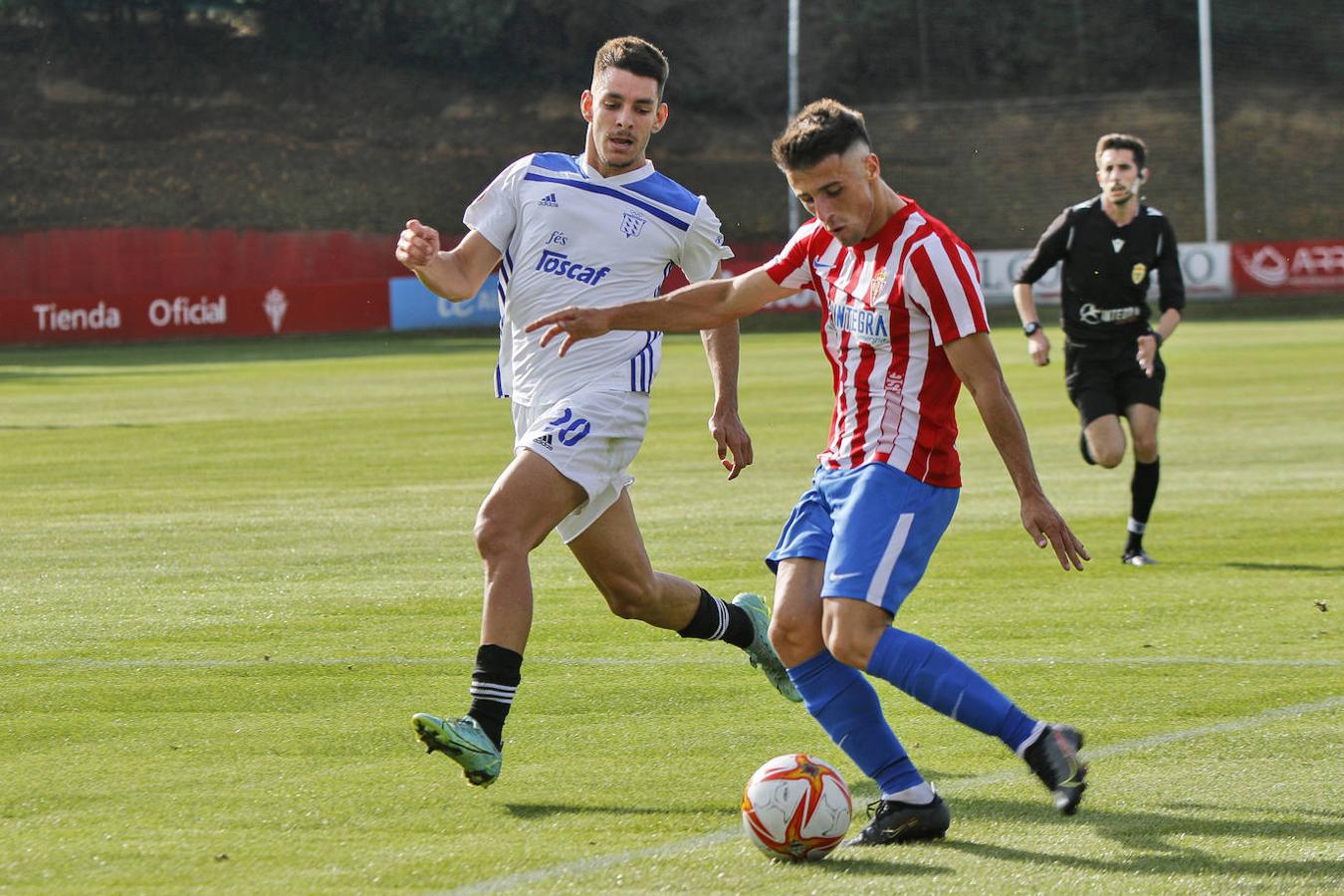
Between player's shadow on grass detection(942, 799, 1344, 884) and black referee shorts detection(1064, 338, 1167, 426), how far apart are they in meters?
6.14

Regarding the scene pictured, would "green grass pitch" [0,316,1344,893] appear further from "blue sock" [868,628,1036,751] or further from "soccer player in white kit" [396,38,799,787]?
"soccer player in white kit" [396,38,799,787]

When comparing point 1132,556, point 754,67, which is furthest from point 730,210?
point 1132,556

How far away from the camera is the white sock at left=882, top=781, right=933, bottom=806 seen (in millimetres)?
5059

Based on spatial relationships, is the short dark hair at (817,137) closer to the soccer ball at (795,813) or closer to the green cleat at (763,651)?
the soccer ball at (795,813)

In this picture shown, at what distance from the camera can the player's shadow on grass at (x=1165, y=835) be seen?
4707 millimetres

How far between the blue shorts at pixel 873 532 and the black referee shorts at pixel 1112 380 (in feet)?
20.3

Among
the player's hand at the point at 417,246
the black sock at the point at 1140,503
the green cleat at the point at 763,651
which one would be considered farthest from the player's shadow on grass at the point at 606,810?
the black sock at the point at 1140,503

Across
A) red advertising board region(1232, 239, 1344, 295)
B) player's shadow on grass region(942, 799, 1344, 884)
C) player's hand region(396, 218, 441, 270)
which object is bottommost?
red advertising board region(1232, 239, 1344, 295)

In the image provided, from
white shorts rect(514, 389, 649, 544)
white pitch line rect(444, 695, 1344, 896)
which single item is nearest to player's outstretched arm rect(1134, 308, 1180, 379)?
white pitch line rect(444, 695, 1344, 896)

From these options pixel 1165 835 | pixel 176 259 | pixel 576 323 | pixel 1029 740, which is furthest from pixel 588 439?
pixel 176 259

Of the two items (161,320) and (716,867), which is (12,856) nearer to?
(716,867)

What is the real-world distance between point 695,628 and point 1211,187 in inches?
1874

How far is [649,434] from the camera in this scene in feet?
62.5

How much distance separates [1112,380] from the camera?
11.4 m
